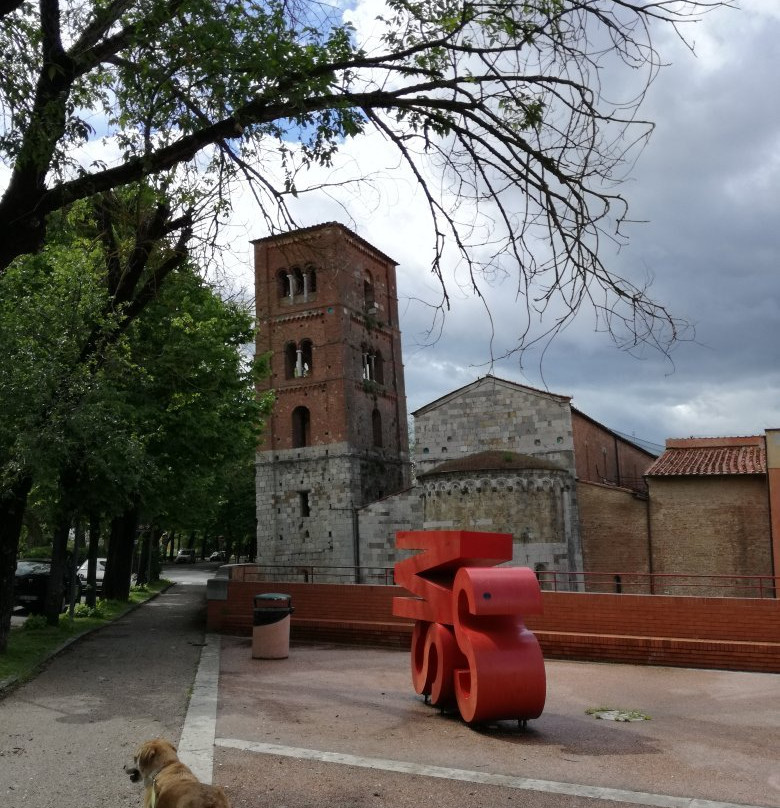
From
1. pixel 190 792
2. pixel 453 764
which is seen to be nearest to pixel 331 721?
pixel 453 764

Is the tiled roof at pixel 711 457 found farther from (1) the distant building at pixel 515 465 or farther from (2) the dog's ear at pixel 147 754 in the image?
(2) the dog's ear at pixel 147 754

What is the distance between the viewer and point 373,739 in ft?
26.7

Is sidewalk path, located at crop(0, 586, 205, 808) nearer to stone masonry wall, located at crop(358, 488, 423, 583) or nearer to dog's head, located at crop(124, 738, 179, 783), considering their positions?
dog's head, located at crop(124, 738, 179, 783)

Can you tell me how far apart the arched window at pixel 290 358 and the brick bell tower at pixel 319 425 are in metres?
0.05

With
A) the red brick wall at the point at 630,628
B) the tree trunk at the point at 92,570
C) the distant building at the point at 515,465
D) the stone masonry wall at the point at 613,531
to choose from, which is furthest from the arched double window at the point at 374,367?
the red brick wall at the point at 630,628

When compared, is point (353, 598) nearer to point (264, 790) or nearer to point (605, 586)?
point (264, 790)

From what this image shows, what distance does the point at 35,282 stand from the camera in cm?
1670

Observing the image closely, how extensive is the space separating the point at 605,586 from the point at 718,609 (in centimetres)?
1435

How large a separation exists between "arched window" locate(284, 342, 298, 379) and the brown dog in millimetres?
34198

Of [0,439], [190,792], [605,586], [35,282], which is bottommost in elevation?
[605,586]

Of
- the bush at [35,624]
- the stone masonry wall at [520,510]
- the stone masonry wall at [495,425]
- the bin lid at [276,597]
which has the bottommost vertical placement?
the bush at [35,624]

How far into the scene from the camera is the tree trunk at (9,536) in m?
13.5

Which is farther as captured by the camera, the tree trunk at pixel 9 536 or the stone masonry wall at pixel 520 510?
the stone masonry wall at pixel 520 510

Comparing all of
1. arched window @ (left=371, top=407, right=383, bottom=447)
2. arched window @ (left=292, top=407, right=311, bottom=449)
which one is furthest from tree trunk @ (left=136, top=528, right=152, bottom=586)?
arched window @ (left=371, top=407, right=383, bottom=447)
